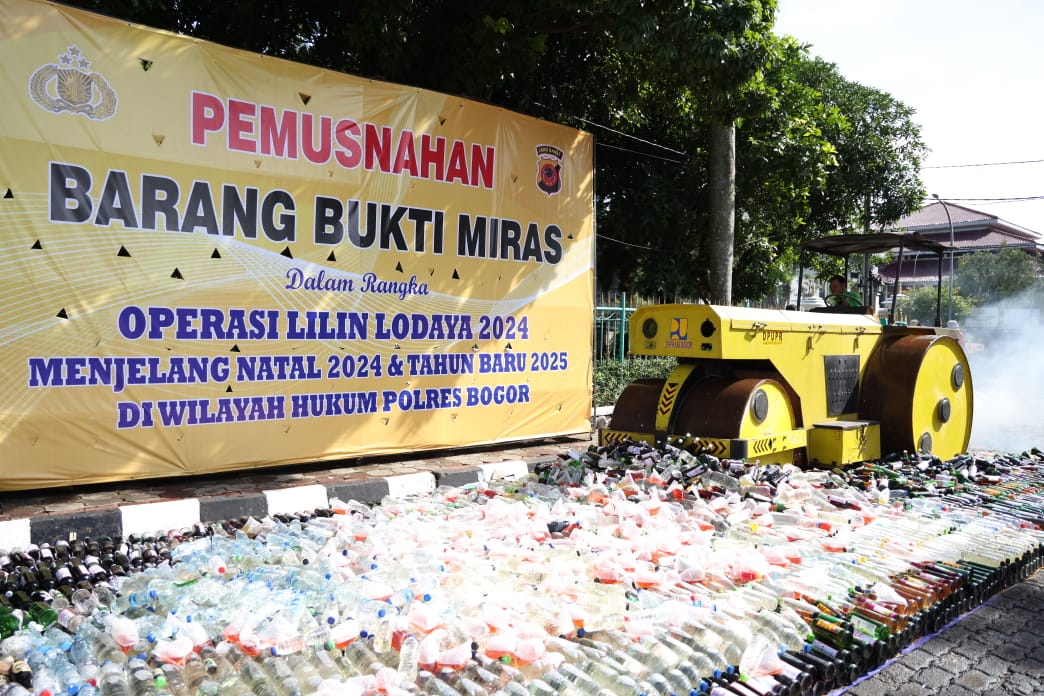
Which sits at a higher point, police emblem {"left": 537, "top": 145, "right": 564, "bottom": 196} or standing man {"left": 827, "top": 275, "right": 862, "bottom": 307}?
police emblem {"left": 537, "top": 145, "right": 564, "bottom": 196}

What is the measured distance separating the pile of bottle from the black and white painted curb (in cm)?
33

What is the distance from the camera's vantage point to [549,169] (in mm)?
8344

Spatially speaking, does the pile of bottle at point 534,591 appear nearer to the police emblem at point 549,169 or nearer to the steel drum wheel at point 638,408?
the steel drum wheel at point 638,408

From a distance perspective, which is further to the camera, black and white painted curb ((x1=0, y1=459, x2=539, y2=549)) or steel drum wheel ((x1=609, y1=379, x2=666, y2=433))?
steel drum wheel ((x1=609, y1=379, x2=666, y2=433))

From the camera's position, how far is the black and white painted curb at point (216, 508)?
475cm

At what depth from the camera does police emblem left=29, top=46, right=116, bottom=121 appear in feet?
17.4

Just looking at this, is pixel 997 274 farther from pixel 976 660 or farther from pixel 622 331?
pixel 976 660

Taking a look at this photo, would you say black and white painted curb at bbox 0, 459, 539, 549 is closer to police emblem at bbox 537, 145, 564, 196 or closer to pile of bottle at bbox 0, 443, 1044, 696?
pile of bottle at bbox 0, 443, 1044, 696

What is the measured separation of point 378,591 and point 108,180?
3.90 m

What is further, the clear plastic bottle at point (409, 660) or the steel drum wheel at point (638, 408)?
the steel drum wheel at point (638, 408)

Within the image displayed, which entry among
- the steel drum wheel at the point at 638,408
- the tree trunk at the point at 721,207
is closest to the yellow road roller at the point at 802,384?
the steel drum wheel at the point at 638,408

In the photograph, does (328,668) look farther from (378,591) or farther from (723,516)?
(723,516)

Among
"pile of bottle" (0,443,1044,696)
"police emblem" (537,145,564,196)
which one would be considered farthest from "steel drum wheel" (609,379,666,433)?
"police emblem" (537,145,564,196)

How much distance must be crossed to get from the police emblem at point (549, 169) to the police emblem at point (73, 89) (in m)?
4.10
